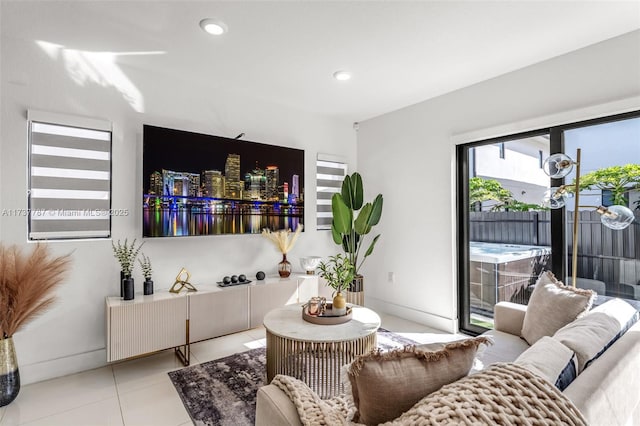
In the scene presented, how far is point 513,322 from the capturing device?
238 cm

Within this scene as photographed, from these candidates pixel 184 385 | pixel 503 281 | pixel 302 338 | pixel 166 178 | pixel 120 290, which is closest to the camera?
pixel 302 338

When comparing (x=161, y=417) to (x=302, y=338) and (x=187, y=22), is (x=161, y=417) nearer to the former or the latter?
(x=302, y=338)

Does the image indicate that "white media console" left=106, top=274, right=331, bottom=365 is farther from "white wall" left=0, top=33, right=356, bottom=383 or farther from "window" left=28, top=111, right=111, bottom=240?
"window" left=28, top=111, right=111, bottom=240

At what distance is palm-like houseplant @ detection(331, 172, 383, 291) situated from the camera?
358cm

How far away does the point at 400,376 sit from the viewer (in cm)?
95

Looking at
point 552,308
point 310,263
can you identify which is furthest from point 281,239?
point 552,308

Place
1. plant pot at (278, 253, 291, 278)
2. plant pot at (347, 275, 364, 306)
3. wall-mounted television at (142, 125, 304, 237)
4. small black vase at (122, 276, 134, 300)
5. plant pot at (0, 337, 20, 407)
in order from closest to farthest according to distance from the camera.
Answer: plant pot at (0, 337, 20, 407), small black vase at (122, 276, 134, 300), wall-mounted television at (142, 125, 304, 237), plant pot at (278, 253, 291, 278), plant pot at (347, 275, 364, 306)

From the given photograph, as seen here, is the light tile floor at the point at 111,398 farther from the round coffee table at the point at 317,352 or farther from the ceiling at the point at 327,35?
the ceiling at the point at 327,35

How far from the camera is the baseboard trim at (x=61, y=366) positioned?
2.48 metres

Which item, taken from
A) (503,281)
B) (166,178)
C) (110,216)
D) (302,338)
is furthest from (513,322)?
(110,216)

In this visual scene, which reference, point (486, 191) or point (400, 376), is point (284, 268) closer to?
point (486, 191)

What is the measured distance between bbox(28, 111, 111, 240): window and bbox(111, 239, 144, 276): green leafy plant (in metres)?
0.16

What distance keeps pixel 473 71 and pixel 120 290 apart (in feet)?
12.5

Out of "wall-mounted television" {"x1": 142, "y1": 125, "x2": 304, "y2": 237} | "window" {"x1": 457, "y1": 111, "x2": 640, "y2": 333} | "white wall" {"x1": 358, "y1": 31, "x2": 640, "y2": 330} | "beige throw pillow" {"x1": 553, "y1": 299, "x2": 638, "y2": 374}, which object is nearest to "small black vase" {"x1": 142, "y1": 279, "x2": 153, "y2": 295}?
"wall-mounted television" {"x1": 142, "y1": 125, "x2": 304, "y2": 237}
